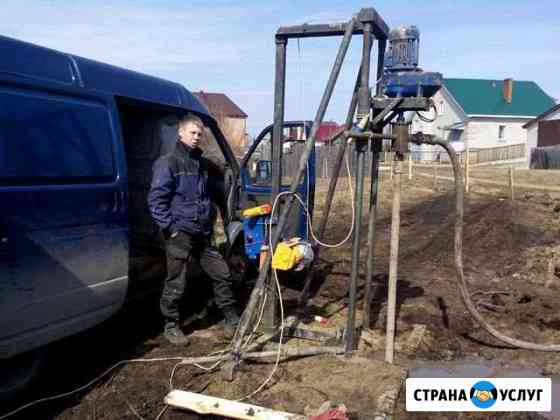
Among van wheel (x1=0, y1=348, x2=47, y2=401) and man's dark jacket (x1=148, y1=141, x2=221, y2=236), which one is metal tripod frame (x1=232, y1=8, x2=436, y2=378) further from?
van wheel (x1=0, y1=348, x2=47, y2=401)

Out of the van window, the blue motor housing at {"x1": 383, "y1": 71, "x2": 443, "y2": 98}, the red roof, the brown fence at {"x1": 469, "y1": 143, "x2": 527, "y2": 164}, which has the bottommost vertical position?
the van window

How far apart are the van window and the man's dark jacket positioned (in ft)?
1.41

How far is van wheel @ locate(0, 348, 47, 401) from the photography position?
3.79 meters

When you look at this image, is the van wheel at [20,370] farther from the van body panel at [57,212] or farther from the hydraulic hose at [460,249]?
the hydraulic hose at [460,249]

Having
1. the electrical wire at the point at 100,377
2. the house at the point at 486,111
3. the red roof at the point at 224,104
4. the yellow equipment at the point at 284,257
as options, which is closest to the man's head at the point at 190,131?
the yellow equipment at the point at 284,257

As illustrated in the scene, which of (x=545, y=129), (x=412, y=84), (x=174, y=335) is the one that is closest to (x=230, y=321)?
(x=174, y=335)

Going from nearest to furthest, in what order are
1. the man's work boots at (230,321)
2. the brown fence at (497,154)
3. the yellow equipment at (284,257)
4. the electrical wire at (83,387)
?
1. the electrical wire at (83,387)
2. the yellow equipment at (284,257)
3. the man's work boots at (230,321)
4. the brown fence at (497,154)

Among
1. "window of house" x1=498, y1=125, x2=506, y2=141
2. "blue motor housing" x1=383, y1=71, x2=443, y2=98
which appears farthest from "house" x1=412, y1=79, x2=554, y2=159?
"blue motor housing" x1=383, y1=71, x2=443, y2=98

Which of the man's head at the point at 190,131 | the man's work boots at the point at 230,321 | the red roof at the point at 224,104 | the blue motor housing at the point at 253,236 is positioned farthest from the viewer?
the red roof at the point at 224,104

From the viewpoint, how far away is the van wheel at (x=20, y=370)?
3.79 metres

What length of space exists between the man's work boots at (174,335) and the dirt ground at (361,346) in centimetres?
7

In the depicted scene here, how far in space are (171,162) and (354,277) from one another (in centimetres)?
182

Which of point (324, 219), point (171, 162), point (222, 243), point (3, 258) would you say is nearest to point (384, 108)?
point (324, 219)

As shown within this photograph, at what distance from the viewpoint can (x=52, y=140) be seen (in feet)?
12.2
